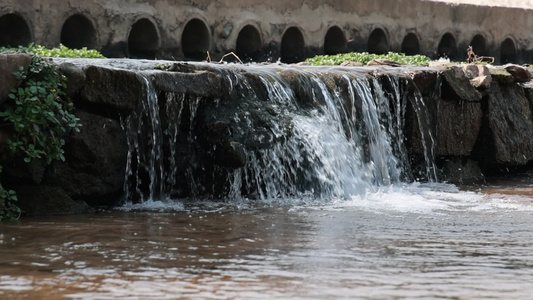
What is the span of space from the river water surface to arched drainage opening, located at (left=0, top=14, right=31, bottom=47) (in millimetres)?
7144

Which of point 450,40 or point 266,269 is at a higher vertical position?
point 450,40

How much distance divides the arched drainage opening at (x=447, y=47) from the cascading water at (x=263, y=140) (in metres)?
13.5

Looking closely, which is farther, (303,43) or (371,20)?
(371,20)

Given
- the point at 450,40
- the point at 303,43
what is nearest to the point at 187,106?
the point at 303,43

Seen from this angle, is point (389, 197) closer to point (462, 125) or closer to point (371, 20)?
point (462, 125)

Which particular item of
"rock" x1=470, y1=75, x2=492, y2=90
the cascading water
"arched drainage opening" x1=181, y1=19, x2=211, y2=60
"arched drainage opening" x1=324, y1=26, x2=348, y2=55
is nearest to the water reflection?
the cascading water

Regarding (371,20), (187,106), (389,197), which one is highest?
(371,20)

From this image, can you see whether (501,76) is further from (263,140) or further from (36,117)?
(36,117)

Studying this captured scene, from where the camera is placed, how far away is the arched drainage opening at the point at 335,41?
22.0 metres

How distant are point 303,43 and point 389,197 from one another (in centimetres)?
1094

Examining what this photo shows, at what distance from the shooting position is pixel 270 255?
253 inches

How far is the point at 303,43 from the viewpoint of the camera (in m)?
20.8

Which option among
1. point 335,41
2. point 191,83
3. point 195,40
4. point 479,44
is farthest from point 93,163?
point 479,44

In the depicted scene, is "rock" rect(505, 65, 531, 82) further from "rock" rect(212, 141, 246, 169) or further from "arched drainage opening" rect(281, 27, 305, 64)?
"arched drainage opening" rect(281, 27, 305, 64)
